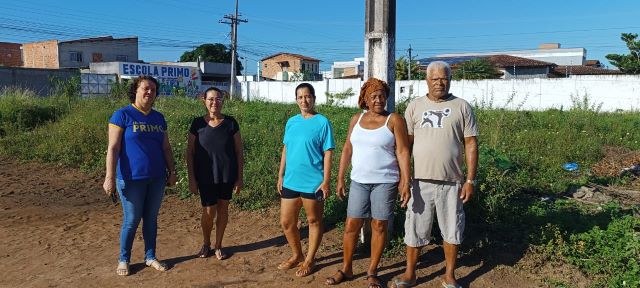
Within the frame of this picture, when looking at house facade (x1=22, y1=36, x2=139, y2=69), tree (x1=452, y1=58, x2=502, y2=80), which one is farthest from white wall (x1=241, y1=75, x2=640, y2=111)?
house facade (x1=22, y1=36, x2=139, y2=69)

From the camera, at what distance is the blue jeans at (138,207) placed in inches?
141

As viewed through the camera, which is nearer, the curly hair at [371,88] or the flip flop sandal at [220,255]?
the curly hair at [371,88]

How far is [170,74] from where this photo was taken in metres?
33.0

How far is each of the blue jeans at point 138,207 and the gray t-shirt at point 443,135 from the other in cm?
201

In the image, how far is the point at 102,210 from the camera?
5707mm

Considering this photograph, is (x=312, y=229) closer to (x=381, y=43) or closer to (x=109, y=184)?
(x=109, y=184)

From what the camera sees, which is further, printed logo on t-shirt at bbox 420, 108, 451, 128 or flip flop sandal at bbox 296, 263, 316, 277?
flip flop sandal at bbox 296, 263, 316, 277

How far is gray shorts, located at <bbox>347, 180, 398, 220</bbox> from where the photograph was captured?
3.25 meters

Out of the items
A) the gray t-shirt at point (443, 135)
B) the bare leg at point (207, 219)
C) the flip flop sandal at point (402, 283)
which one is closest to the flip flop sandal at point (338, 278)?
the flip flop sandal at point (402, 283)

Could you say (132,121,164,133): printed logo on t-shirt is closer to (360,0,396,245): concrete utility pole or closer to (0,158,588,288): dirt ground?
(0,158,588,288): dirt ground

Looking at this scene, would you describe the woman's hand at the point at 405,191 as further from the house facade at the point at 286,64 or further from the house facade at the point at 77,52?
the house facade at the point at 286,64

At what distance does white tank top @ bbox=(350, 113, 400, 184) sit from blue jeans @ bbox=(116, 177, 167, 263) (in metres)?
1.61

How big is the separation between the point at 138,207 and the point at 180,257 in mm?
696

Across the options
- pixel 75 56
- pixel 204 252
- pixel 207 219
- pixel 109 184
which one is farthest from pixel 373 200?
pixel 75 56
